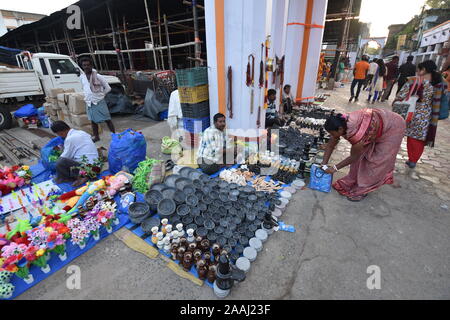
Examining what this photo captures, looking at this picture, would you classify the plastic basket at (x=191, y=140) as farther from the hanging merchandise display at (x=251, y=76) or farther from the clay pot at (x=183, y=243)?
the clay pot at (x=183, y=243)

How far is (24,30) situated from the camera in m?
14.3

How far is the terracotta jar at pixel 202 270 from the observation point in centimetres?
189

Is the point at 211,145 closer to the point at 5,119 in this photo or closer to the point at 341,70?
the point at 5,119

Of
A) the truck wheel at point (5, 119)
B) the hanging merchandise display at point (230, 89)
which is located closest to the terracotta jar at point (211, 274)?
the hanging merchandise display at point (230, 89)

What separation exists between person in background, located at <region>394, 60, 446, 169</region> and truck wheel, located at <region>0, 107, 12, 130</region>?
10649mm

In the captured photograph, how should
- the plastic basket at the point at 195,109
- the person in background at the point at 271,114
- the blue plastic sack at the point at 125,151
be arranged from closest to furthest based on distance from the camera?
the blue plastic sack at the point at 125,151 → the plastic basket at the point at 195,109 → the person in background at the point at 271,114

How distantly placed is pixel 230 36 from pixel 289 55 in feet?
14.6

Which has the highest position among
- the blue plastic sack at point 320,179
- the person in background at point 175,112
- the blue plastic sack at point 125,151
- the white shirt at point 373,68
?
the white shirt at point 373,68

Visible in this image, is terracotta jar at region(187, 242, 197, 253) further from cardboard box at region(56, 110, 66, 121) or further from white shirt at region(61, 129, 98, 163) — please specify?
cardboard box at region(56, 110, 66, 121)

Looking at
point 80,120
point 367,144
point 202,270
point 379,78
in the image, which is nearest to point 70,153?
point 80,120

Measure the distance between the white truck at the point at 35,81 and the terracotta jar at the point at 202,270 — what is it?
8.40m

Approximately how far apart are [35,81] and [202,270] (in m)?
8.93

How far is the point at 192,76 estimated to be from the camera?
13.3 feet

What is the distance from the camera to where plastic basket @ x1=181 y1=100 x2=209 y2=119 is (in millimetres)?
4387
